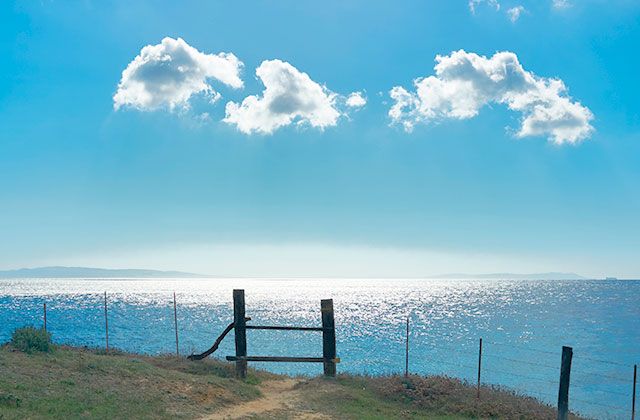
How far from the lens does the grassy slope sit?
1348 cm

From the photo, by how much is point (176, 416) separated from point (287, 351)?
34.7 meters

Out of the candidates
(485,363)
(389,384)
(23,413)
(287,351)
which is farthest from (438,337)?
(23,413)

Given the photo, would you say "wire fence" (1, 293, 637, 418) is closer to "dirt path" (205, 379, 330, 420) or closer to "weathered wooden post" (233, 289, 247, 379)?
"weathered wooden post" (233, 289, 247, 379)

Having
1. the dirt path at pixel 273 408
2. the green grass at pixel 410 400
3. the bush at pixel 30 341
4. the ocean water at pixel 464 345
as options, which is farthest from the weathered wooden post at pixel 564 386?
the bush at pixel 30 341

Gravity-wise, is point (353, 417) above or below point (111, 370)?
below

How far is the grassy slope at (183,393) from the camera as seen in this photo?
13.5 metres

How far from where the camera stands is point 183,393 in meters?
16.0

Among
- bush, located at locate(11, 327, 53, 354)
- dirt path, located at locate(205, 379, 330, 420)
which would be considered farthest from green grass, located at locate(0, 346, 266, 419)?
dirt path, located at locate(205, 379, 330, 420)

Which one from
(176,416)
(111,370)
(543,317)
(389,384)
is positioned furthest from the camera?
(543,317)

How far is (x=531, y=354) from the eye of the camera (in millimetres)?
51875

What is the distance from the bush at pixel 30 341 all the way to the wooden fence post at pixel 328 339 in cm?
1003

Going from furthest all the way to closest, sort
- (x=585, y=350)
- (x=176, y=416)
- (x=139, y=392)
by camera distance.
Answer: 1. (x=585, y=350)
2. (x=139, y=392)
3. (x=176, y=416)

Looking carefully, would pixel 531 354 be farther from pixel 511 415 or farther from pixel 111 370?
pixel 111 370

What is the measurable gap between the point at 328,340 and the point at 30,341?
10.7m
